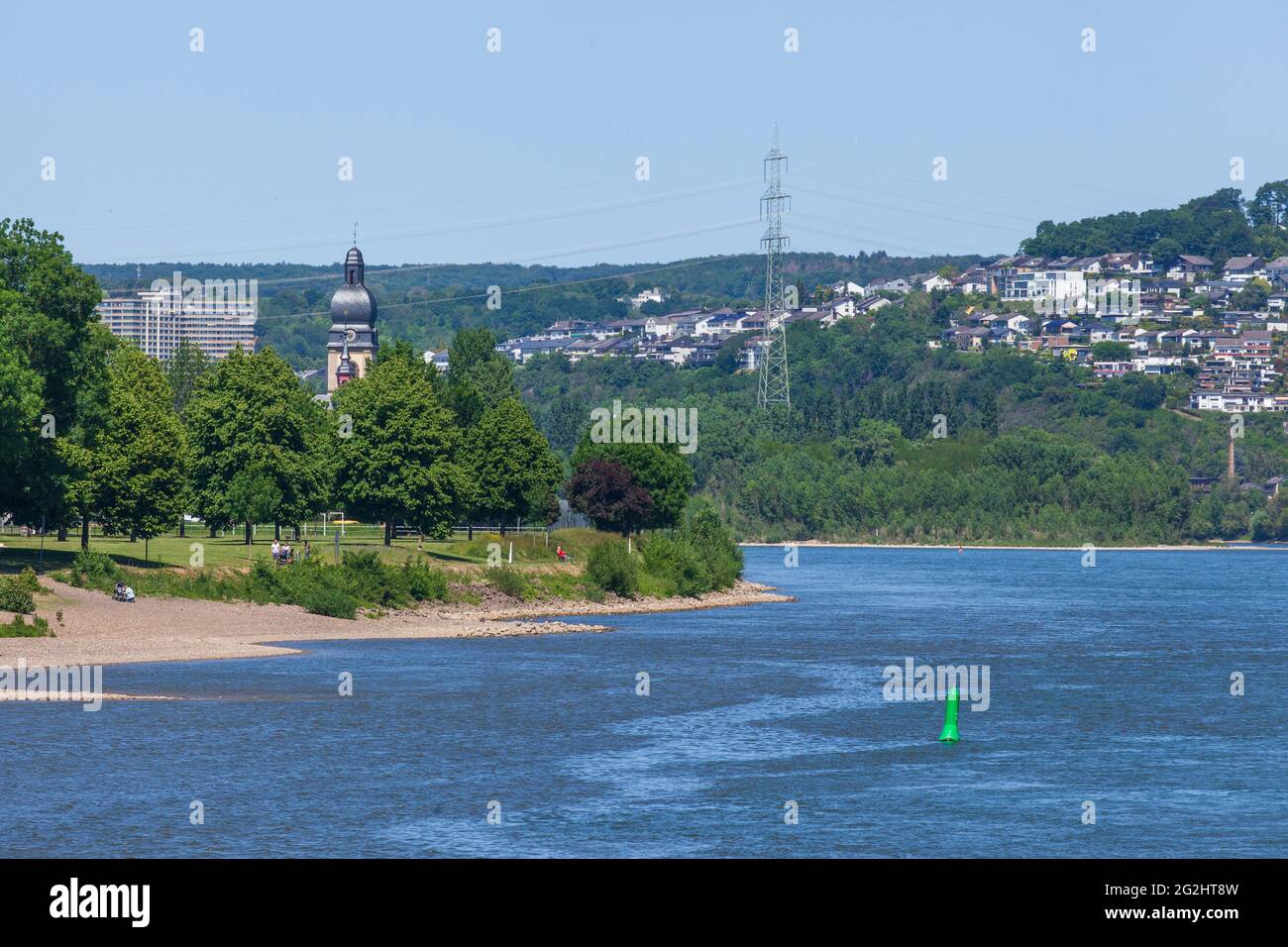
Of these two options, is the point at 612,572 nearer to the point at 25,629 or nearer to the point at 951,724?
the point at 25,629

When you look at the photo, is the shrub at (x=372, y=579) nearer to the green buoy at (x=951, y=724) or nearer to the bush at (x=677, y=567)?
the bush at (x=677, y=567)

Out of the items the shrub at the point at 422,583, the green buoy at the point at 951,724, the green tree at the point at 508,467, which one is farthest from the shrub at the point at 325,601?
the green buoy at the point at 951,724

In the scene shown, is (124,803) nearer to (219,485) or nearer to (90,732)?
(90,732)

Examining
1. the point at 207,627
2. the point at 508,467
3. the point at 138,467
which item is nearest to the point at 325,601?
the point at 207,627

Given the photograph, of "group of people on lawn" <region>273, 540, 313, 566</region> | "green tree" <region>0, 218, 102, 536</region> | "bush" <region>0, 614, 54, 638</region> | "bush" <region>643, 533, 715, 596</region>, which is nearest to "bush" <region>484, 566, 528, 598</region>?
"group of people on lawn" <region>273, 540, 313, 566</region>

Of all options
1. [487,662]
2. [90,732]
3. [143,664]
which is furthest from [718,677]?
[90,732]
